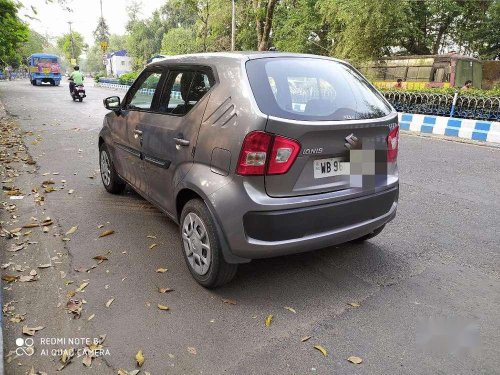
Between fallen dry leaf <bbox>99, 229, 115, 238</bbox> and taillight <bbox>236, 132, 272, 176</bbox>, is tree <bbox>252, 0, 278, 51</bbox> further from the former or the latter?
taillight <bbox>236, 132, 272, 176</bbox>

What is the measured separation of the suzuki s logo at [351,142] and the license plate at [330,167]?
11 centimetres

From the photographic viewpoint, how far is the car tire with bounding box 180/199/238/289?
2.79m

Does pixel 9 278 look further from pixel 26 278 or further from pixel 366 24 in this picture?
pixel 366 24

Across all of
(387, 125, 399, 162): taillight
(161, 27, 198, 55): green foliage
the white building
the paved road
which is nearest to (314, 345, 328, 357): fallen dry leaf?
the paved road

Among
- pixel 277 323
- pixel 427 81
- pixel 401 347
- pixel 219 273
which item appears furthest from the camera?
pixel 427 81

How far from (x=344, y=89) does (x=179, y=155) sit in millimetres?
1419

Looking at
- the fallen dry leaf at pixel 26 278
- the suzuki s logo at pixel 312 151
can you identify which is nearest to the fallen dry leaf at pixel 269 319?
the suzuki s logo at pixel 312 151

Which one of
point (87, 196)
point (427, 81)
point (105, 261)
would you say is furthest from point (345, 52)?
point (105, 261)

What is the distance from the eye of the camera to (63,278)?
3201 mm

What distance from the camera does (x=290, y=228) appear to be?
2.61 meters

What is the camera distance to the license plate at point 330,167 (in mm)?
2694

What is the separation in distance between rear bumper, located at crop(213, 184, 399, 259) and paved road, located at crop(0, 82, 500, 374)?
482 mm

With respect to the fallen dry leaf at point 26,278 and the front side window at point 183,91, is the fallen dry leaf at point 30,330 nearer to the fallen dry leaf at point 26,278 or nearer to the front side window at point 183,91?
the fallen dry leaf at point 26,278

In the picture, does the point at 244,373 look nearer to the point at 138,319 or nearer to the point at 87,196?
the point at 138,319
